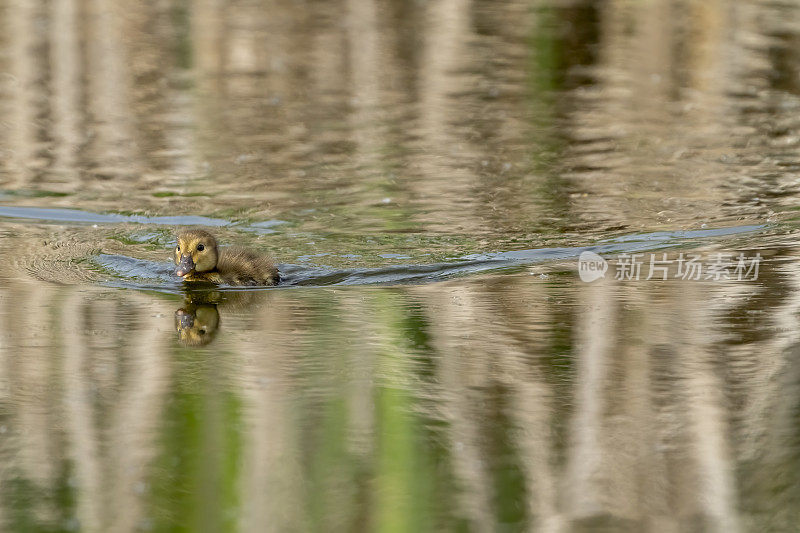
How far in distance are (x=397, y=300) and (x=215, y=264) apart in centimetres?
114

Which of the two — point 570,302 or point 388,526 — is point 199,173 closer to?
point 570,302

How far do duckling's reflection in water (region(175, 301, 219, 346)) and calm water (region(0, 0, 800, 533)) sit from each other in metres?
0.02

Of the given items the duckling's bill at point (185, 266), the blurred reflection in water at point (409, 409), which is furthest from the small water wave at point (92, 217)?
the blurred reflection in water at point (409, 409)

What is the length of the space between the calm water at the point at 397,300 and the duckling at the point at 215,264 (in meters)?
0.12

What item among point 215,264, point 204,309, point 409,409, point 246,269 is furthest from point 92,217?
point 409,409

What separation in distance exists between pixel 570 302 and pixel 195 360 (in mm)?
1971

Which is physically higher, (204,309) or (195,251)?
(195,251)

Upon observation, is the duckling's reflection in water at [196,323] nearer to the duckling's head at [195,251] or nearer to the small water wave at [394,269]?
the duckling's head at [195,251]

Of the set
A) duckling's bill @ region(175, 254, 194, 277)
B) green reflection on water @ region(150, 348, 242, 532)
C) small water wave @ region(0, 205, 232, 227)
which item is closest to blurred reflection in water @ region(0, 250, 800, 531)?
green reflection on water @ region(150, 348, 242, 532)

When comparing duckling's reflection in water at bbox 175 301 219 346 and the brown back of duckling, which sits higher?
the brown back of duckling

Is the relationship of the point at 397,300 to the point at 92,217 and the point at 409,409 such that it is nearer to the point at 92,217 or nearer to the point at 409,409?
the point at 409,409

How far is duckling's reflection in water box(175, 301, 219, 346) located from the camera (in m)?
6.17

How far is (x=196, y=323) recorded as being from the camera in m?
6.50

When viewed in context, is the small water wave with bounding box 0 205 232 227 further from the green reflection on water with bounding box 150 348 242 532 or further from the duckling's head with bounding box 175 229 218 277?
the green reflection on water with bounding box 150 348 242 532
